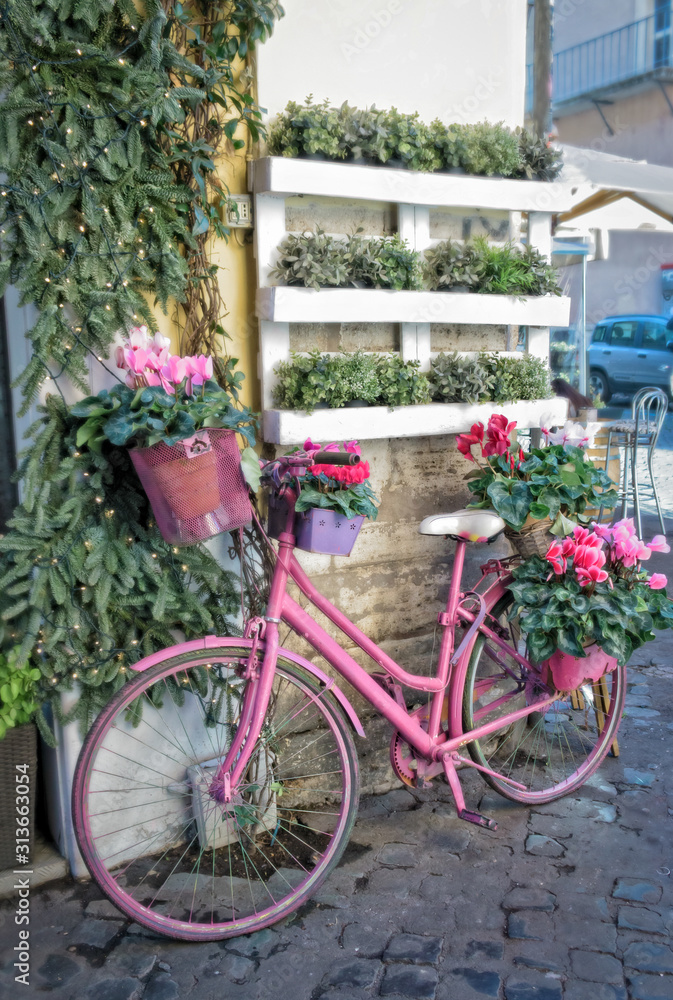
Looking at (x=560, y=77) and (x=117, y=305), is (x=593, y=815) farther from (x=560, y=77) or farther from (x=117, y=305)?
(x=560, y=77)

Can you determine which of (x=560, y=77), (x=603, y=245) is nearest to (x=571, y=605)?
(x=603, y=245)

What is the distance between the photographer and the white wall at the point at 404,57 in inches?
120

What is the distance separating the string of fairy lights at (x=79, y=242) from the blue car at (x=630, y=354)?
487 inches

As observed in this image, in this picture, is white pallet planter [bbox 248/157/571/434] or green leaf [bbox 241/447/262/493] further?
white pallet planter [bbox 248/157/571/434]

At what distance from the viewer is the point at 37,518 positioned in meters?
2.65

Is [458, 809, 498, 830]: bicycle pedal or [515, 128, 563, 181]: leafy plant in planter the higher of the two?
[515, 128, 563, 181]: leafy plant in planter

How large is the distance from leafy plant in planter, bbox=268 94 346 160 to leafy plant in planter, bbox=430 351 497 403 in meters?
0.90

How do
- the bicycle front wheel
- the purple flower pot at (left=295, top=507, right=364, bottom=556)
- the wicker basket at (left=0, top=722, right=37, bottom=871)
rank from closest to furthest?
the purple flower pot at (left=295, top=507, right=364, bottom=556) → the bicycle front wheel → the wicker basket at (left=0, top=722, right=37, bottom=871)

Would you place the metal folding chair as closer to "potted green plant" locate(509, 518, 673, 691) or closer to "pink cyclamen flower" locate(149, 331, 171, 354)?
"potted green plant" locate(509, 518, 673, 691)

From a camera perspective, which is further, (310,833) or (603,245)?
(603,245)

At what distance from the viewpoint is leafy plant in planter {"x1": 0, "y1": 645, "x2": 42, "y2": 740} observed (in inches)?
107

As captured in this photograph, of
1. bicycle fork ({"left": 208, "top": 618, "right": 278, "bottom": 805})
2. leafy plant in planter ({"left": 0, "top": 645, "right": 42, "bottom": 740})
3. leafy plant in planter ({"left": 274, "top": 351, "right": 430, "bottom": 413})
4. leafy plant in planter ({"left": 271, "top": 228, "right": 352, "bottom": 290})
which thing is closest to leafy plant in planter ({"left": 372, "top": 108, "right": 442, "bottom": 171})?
leafy plant in planter ({"left": 271, "top": 228, "right": 352, "bottom": 290})

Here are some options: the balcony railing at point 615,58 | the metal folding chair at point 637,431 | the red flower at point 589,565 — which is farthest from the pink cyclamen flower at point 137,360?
the balcony railing at point 615,58

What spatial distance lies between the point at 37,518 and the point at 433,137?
6.75 feet
